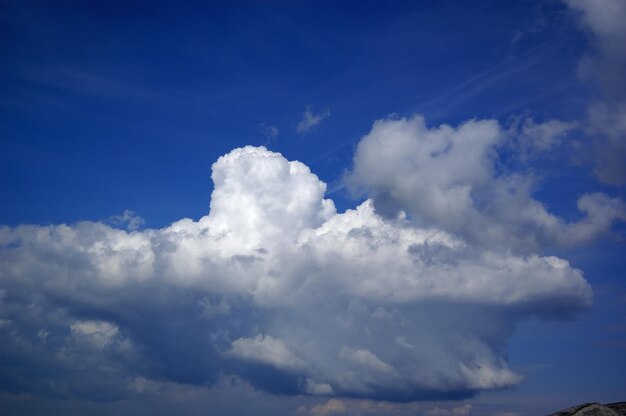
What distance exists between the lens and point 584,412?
217 ft

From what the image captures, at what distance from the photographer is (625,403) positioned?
74.2m

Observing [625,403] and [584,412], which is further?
[625,403]

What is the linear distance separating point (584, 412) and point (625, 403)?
13695 mm
